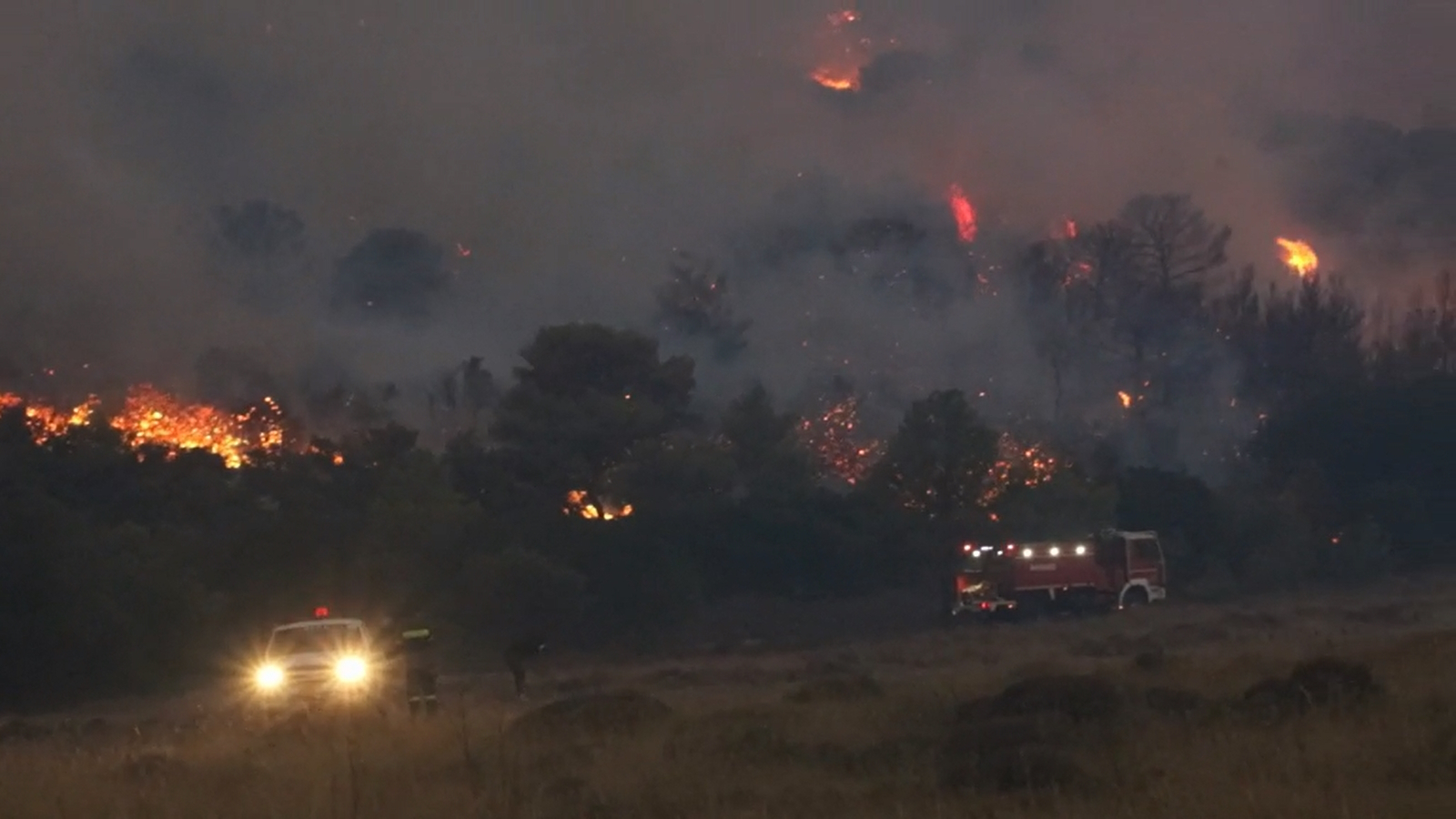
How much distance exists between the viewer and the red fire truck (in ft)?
187

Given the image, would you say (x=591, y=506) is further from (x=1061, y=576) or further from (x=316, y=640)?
(x=316, y=640)

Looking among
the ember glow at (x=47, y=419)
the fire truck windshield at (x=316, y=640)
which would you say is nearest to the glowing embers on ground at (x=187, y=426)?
the ember glow at (x=47, y=419)

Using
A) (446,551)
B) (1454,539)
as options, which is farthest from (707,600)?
(1454,539)

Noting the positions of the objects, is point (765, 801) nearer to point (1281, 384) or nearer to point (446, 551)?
point (446, 551)

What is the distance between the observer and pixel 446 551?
5766 cm

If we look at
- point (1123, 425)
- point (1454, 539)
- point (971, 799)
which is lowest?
point (971, 799)

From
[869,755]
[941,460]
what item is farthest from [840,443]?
[869,755]

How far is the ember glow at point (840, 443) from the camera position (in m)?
96.2

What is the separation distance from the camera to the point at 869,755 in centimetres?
1553

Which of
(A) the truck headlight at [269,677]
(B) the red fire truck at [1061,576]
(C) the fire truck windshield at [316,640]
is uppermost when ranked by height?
(B) the red fire truck at [1061,576]

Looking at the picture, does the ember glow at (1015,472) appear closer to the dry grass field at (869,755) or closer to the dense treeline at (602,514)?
the dense treeline at (602,514)

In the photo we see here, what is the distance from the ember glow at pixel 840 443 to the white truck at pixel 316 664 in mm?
66553

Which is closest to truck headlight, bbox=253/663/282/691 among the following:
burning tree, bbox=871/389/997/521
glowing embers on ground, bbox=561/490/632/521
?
glowing embers on ground, bbox=561/490/632/521

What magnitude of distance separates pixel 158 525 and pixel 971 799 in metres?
52.3
